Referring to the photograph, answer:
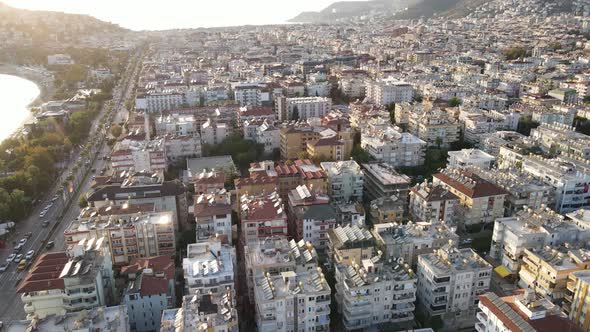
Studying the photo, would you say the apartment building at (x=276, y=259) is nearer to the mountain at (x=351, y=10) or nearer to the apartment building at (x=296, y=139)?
the apartment building at (x=296, y=139)

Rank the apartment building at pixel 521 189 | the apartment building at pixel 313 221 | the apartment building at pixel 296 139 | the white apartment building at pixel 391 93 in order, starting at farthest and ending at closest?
the white apartment building at pixel 391 93, the apartment building at pixel 296 139, the apartment building at pixel 521 189, the apartment building at pixel 313 221

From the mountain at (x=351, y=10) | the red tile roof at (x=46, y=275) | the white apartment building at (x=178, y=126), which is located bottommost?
the red tile roof at (x=46, y=275)

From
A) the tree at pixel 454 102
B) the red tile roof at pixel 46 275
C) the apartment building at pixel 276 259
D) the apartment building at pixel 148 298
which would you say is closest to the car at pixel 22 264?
the red tile roof at pixel 46 275

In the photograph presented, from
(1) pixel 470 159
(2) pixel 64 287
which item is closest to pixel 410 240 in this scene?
(1) pixel 470 159

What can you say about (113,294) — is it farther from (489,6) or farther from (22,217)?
A: (489,6)

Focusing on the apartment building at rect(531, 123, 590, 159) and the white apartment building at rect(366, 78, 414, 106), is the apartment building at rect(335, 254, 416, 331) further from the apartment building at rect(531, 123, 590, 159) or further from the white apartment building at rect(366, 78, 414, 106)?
the white apartment building at rect(366, 78, 414, 106)

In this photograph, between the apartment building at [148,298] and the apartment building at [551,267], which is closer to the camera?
the apartment building at [148,298]

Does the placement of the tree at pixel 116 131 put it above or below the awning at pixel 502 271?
above

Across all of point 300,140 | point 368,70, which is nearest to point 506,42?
point 368,70

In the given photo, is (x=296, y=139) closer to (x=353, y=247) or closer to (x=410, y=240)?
(x=410, y=240)
